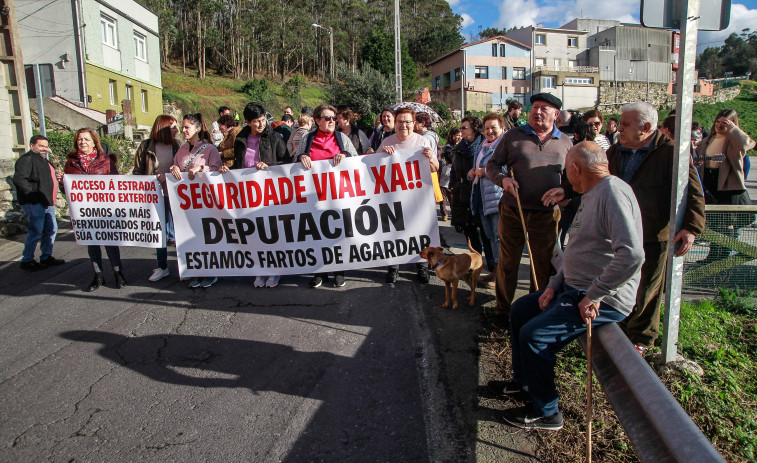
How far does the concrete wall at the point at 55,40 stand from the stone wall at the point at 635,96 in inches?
2277

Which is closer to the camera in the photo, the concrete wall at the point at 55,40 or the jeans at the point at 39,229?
the jeans at the point at 39,229

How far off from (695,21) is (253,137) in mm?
4773

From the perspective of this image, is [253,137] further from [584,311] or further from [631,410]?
[631,410]

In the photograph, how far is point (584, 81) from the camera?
65.9 m

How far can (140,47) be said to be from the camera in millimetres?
33375

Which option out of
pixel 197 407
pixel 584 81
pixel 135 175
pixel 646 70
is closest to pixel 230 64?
pixel 584 81

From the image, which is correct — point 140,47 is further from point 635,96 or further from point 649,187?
point 635,96

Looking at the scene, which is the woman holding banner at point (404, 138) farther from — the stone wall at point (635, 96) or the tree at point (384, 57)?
the stone wall at point (635, 96)

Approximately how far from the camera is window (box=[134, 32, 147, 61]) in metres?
32.7

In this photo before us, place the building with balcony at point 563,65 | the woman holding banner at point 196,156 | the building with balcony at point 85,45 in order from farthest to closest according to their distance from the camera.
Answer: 1. the building with balcony at point 563,65
2. the building with balcony at point 85,45
3. the woman holding banner at point 196,156

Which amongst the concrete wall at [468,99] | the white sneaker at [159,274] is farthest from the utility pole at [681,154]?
the concrete wall at [468,99]

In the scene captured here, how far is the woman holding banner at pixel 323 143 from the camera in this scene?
6129mm

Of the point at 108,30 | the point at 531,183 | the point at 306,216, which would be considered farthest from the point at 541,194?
the point at 108,30

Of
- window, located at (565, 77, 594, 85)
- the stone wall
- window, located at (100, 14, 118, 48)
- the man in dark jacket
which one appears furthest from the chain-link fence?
window, located at (565, 77, 594, 85)
